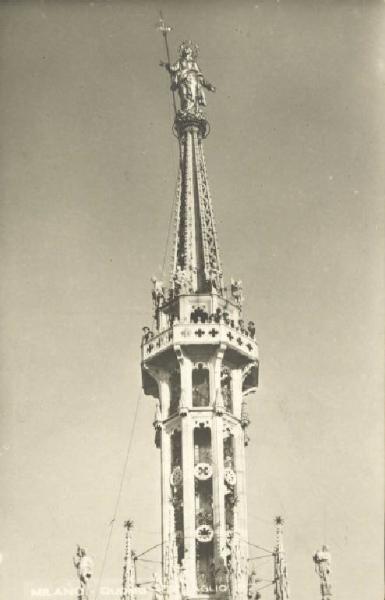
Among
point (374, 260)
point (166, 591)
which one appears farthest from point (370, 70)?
point (166, 591)

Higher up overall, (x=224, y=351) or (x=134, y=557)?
(x=224, y=351)

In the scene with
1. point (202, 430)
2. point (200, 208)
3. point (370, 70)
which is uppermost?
point (200, 208)

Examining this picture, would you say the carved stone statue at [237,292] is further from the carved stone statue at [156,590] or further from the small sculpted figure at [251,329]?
the carved stone statue at [156,590]

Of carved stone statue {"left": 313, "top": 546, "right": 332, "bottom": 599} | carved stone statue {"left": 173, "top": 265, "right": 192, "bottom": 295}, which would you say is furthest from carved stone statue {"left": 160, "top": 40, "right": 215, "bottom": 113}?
carved stone statue {"left": 313, "top": 546, "right": 332, "bottom": 599}

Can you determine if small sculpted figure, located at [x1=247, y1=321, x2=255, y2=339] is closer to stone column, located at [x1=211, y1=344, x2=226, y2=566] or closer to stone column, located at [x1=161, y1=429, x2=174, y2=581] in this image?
stone column, located at [x1=211, y1=344, x2=226, y2=566]

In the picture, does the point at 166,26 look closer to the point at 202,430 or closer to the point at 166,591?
the point at 202,430

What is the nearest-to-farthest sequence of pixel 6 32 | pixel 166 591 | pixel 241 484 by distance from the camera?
pixel 6 32
pixel 166 591
pixel 241 484

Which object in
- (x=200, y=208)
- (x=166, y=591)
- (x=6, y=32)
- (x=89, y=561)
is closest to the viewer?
(x=89, y=561)

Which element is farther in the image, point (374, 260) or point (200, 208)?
point (200, 208)

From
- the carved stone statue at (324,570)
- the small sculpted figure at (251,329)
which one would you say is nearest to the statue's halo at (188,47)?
the small sculpted figure at (251,329)
